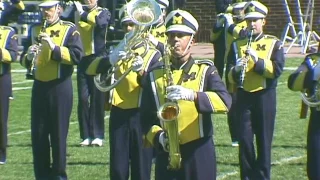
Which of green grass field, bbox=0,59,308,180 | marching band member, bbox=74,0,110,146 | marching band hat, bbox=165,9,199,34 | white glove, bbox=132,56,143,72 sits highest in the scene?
marching band hat, bbox=165,9,199,34

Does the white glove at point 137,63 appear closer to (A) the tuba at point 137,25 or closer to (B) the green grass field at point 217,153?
(A) the tuba at point 137,25

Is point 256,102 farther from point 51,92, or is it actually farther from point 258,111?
point 51,92

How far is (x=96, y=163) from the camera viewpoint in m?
12.5

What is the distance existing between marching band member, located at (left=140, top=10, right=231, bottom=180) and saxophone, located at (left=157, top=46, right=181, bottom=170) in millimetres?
69

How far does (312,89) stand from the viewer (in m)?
9.05

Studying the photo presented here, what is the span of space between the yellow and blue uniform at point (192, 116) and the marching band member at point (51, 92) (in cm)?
327

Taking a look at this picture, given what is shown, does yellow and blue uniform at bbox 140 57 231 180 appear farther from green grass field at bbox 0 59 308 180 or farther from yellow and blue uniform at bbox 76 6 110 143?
yellow and blue uniform at bbox 76 6 110 143

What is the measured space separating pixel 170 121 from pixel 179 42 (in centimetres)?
63

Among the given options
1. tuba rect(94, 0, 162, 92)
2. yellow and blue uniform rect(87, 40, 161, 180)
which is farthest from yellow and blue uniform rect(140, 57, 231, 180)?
yellow and blue uniform rect(87, 40, 161, 180)

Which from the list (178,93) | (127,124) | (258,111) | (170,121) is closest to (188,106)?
(170,121)

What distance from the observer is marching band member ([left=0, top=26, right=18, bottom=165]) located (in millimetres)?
12195

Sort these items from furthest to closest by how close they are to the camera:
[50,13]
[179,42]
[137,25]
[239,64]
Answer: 1. [50,13]
2. [239,64]
3. [137,25]
4. [179,42]

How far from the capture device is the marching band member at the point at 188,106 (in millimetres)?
7590

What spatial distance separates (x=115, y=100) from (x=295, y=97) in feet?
31.2
